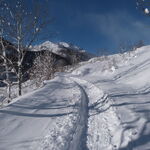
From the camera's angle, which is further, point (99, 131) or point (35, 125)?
point (35, 125)

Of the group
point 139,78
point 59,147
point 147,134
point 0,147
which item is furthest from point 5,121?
point 139,78

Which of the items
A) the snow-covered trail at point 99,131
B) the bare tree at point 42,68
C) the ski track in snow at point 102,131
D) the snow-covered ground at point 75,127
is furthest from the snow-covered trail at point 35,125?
the bare tree at point 42,68

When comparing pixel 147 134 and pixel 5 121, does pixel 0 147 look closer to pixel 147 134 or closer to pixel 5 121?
pixel 5 121

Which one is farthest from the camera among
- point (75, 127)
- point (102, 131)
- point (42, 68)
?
point (42, 68)

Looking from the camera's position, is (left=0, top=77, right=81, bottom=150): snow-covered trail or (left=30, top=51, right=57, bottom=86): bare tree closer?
(left=0, top=77, right=81, bottom=150): snow-covered trail

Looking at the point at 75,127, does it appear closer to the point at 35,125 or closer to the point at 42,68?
the point at 35,125

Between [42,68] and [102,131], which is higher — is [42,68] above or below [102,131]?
above

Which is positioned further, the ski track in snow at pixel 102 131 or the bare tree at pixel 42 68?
the bare tree at pixel 42 68

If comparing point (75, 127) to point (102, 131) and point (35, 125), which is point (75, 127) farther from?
point (35, 125)

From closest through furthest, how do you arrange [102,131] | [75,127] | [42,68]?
[102,131], [75,127], [42,68]

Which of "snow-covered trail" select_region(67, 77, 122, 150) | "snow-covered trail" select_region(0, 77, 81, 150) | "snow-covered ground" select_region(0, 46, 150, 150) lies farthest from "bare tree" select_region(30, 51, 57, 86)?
"snow-covered trail" select_region(67, 77, 122, 150)

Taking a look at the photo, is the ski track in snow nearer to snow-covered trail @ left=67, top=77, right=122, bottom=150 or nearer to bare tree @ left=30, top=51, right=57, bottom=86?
snow-covered trail @ left=67, top=77, right=122, bottom=150

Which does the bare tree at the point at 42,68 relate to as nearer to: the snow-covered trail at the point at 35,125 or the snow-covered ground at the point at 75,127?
the snow-covered trail at the point at 35,125

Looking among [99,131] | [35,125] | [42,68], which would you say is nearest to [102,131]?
[99,131]
